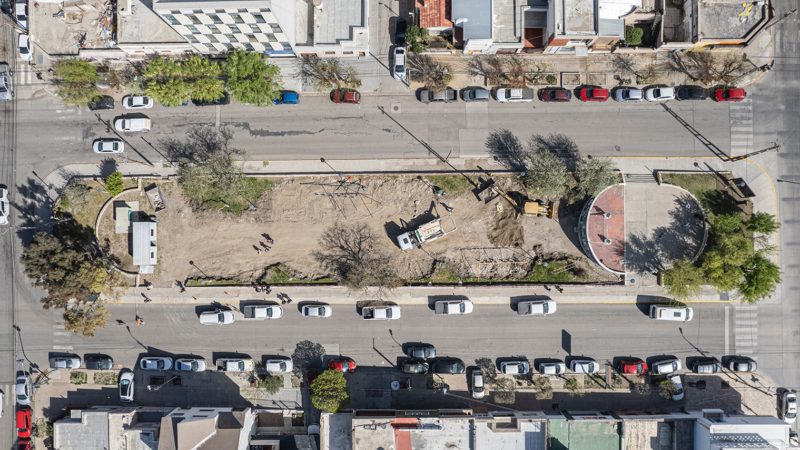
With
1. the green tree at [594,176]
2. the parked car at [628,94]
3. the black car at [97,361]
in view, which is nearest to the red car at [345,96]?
the green tree at [594,176]

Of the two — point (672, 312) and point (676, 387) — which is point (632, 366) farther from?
point (672, 312)

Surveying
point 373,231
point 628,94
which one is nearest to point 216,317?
point 373,231

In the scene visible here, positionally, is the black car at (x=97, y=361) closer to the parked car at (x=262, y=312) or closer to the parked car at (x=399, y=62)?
the parked car at (x=262, y=312)

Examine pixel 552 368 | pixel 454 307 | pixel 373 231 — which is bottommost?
pixel 552 368

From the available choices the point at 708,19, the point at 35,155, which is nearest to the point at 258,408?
the point at 35,155

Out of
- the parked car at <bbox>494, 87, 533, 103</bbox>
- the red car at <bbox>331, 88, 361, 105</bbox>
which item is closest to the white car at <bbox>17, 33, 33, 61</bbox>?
the red car at <bbox>331, 88, 361, 105</bbox>

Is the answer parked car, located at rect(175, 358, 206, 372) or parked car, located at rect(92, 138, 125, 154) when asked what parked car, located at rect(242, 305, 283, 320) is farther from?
parked car, located at rect(92, 138, 125, 154)
